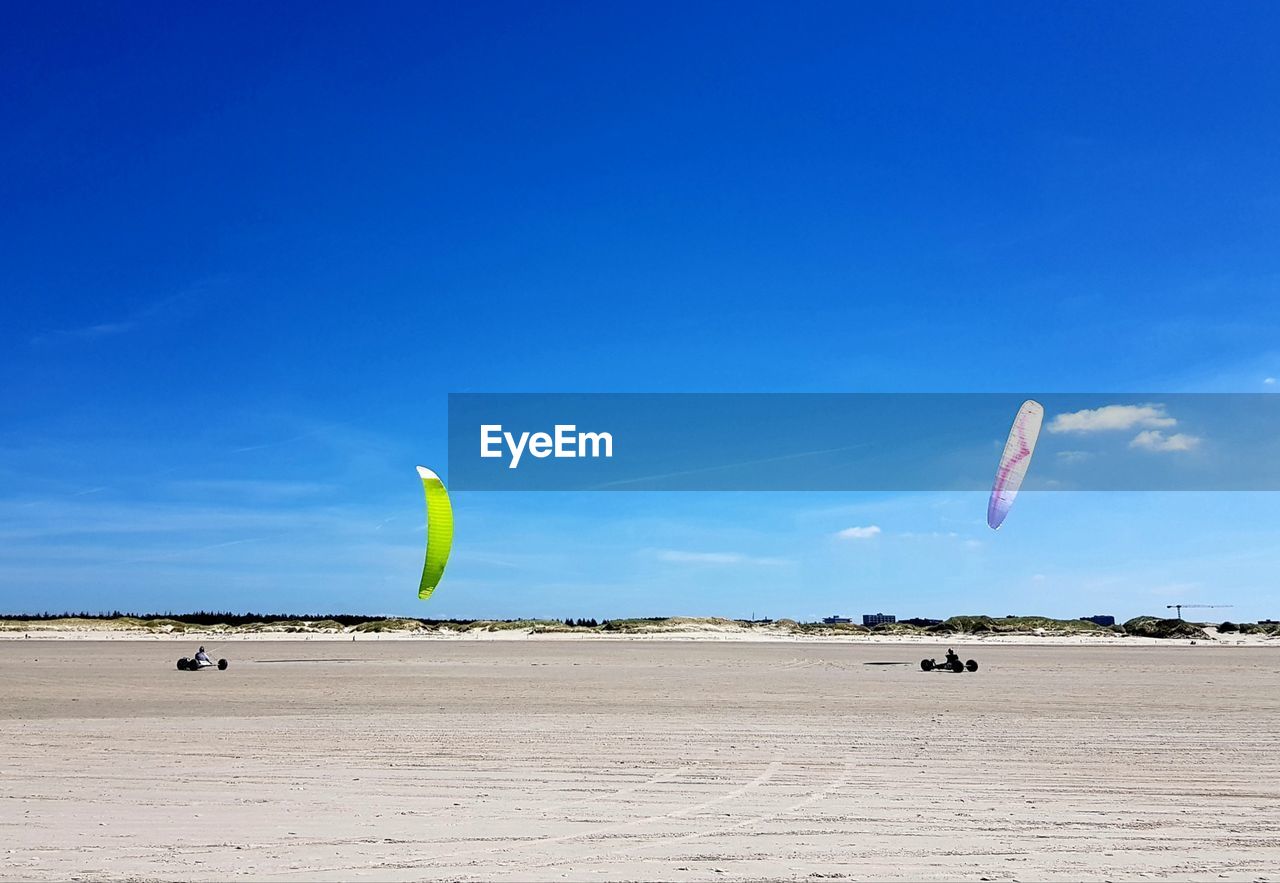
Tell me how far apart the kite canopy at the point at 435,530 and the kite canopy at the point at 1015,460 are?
1533 centimetres

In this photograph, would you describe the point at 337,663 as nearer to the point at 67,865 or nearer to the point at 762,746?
the point at 762,746

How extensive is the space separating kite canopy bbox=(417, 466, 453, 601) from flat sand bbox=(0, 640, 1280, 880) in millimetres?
9375

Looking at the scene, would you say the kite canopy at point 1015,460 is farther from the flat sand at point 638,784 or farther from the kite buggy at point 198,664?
the kite buggy at point 198,664

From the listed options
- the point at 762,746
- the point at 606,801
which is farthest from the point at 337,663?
the point at 606,801

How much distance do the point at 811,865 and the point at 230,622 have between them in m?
78.3

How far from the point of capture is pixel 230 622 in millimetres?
76438

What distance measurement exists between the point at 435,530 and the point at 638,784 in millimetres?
21040

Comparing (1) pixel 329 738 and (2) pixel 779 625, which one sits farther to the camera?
(2) pixel 779 625

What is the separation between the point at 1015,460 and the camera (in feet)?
82.3

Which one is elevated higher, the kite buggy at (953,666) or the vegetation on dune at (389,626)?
the kite buggy at (953,666)

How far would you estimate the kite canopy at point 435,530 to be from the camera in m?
28.8

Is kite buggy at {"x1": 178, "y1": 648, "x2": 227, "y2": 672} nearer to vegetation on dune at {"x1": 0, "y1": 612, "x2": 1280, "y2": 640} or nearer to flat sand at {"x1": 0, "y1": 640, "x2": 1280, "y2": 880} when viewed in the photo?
flat sand at {"x1": 0, "y1": 640, "x2": 1280, "y2": 880}

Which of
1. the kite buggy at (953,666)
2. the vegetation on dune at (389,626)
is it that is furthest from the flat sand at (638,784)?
the vegetation on dune at (389,626)

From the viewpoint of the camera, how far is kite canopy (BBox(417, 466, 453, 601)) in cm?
2875
